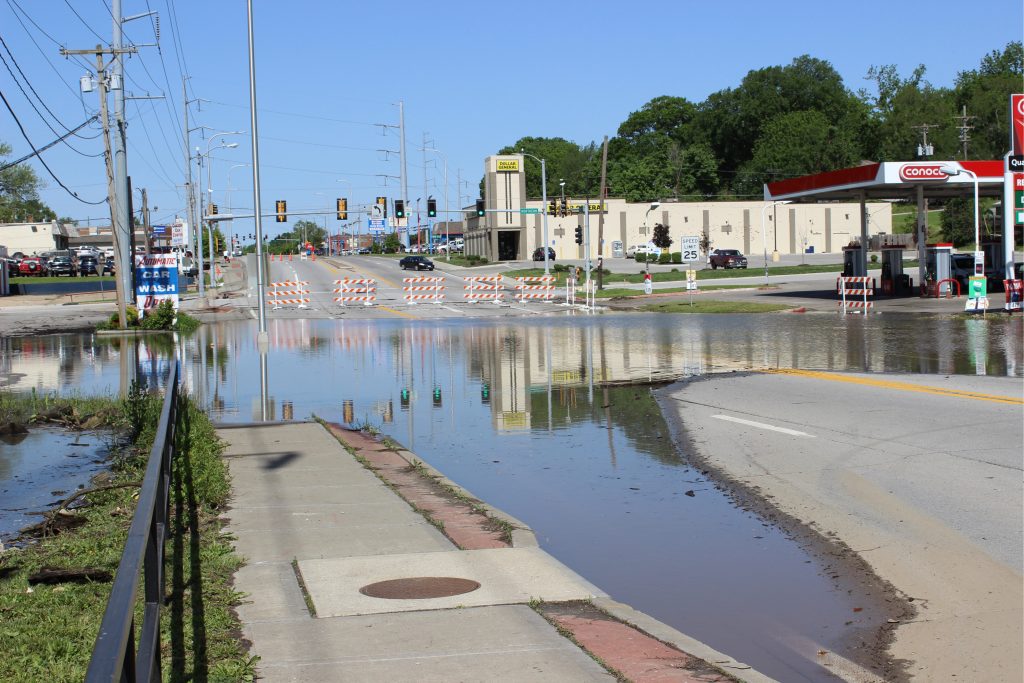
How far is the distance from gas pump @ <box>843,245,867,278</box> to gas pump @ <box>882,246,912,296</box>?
1.02 m

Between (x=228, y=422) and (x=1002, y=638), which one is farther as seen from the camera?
(x=228, y=422)

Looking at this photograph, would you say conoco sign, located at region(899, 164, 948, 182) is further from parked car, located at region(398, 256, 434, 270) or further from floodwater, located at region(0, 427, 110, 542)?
parked car, located at region(398, 256, 434, 270)

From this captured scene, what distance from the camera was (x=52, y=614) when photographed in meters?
6.45

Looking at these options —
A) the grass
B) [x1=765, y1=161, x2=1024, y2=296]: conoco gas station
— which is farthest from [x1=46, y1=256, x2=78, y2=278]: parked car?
the grass

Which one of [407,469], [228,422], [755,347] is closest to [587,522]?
[407,469]

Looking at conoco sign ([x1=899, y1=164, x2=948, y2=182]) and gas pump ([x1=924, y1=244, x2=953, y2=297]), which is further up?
conoco sign ([x1=899, y1=164, x2=948, y2=182])

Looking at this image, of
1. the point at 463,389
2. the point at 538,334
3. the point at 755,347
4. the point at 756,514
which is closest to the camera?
the point at 756,514

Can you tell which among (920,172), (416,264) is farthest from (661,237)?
(920,172)

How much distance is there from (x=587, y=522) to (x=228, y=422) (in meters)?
7.94

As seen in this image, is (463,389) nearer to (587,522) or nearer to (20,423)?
(20,423)

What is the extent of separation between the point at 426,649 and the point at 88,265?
9716 cm

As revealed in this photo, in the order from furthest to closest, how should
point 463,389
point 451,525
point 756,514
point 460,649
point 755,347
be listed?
point 755,347 → point 463,389 → point 756,514 → point 451,525 → point 460,649

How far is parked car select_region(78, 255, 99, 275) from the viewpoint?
95375 millimetres

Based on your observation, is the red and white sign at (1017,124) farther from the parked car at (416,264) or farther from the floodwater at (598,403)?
the parked car at (416,264)
